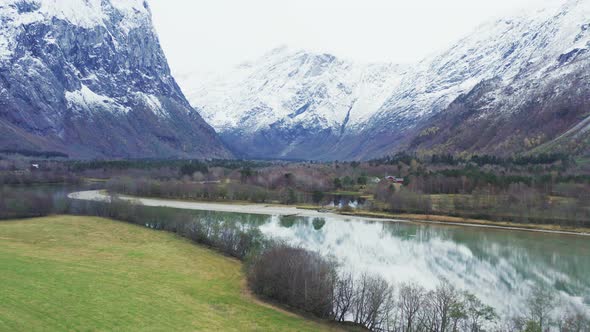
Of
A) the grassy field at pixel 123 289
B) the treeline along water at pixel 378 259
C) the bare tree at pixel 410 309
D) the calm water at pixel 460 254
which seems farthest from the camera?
the calm water at pixel 460 254

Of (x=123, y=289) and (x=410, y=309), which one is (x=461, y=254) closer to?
(x=410, y=309)

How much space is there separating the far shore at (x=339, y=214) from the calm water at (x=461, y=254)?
5701mm

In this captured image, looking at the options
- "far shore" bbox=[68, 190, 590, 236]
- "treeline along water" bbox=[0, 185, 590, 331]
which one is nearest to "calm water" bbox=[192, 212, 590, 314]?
"treeline along water" bbox=[0, 185, 590, 331]

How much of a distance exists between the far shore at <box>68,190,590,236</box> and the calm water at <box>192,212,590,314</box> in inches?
224

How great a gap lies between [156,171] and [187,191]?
54.1m

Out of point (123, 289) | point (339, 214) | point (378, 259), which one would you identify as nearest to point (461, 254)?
point (378, 259)

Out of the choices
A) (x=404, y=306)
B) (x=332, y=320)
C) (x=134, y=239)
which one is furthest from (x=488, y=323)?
(x=134, y=239)

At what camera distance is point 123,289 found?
4266 centimetres

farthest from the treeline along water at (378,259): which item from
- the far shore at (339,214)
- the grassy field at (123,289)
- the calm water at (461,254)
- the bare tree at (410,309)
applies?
the far shore at (339,214)

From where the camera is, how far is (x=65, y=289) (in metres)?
39.5

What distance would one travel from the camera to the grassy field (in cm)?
3372

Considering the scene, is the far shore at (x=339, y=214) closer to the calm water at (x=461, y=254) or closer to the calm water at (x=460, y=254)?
the calm water at (x=460, y=254)

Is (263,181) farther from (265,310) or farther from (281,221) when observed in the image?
(265,310)

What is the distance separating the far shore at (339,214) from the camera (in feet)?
323
